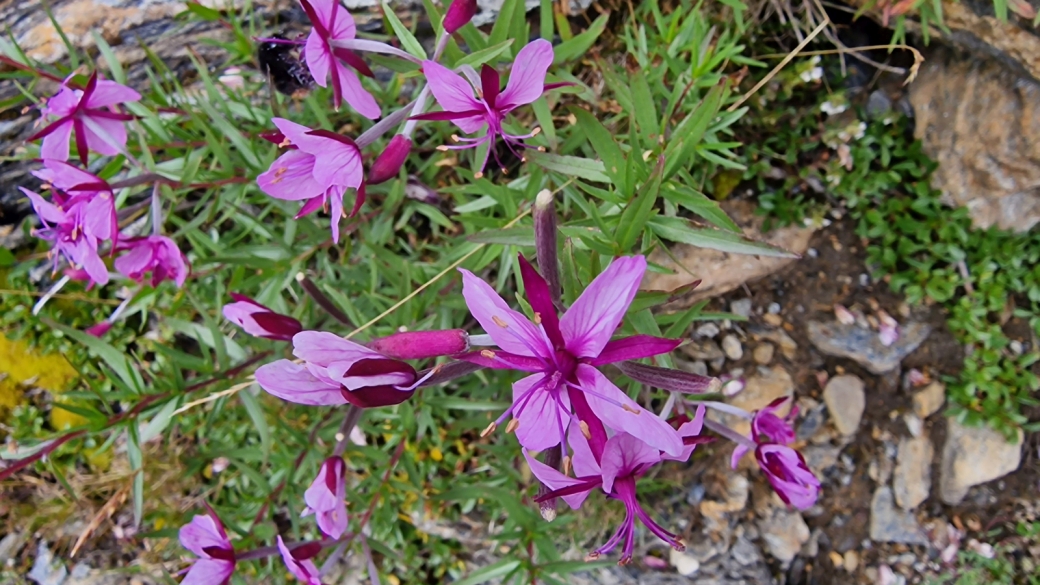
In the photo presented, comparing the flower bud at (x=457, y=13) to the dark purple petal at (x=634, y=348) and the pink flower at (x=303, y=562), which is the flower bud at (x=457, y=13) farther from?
the pink flower at (x=303, y=562)

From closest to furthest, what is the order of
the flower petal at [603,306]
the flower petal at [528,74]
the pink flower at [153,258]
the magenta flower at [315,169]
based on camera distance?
1. the flower petal at [603,306]
2. the flower petal at [528,74]
3. the magenta flower at [315,169]
4. the pink flower at [153,258]

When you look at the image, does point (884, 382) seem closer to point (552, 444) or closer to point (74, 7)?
point (552, 444)

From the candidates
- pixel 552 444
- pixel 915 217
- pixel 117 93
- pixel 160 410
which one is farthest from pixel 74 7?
pixel 915 217

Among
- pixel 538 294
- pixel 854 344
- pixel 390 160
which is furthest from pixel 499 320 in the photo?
pixel 854 344

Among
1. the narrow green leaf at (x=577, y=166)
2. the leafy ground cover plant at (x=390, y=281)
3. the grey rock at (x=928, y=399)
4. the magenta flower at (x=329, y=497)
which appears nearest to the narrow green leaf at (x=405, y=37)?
the leafy ground cover plant at (x=390, y=281)

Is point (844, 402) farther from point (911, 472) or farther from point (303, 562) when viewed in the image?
point (303, 562)

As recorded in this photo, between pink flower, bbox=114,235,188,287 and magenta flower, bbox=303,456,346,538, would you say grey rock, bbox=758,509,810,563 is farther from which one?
pink flower, bbox=114,235,188,287

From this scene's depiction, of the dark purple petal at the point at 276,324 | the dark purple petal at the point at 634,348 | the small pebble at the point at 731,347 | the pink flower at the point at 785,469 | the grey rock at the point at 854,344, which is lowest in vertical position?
the grey rock at the point at 854,344
